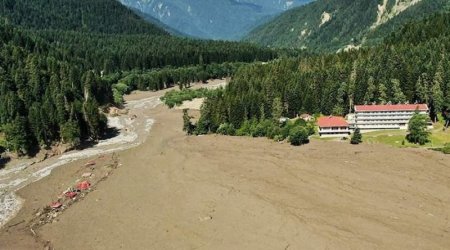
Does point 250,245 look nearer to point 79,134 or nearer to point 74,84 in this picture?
point 79,134

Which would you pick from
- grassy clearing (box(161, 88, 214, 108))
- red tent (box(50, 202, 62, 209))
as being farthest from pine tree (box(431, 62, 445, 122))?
red tent (box(50, 202, 62, 209))

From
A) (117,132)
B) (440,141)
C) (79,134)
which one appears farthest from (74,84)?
(440,141)

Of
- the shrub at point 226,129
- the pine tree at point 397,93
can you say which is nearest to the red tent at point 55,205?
the shrub at point 226,129

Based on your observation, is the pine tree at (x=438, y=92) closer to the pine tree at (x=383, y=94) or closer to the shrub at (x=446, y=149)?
the pine tree at (x=383, y=94)

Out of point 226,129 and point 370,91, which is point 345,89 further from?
point 226,129

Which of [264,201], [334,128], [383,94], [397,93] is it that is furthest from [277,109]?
[264,201]

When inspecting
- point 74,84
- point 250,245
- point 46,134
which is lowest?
point 250,245

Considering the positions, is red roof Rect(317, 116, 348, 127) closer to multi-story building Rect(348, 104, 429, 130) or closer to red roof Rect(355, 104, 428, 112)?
multi-story building Rect(348, 104, 429, 130)
